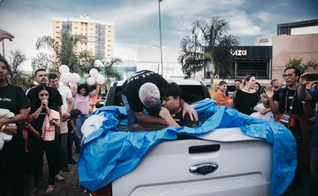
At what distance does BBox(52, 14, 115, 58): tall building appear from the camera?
304 ft

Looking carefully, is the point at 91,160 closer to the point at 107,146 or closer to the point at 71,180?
the point at 107,146

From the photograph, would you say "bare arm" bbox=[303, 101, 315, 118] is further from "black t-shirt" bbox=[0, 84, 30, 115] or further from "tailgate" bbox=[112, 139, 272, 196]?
"black t-shirt" bbox=[0, 84, 30, 115]

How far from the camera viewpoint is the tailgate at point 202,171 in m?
1.70

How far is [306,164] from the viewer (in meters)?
3.33

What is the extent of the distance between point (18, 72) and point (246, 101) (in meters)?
18.5

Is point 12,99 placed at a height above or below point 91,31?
below

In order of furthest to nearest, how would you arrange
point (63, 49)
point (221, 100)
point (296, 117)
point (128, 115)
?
1. point (63, 49)
2. point (221, 100)
3. point (296, 117)
4. point (128, 115)

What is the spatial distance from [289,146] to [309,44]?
3813 cm

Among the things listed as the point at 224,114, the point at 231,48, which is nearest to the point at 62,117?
the point at 224,114

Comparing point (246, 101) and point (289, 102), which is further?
point (246, 101)

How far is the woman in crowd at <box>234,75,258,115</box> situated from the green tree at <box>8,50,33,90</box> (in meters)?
16.0

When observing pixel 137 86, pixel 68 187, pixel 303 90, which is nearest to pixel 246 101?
pixel 303 90

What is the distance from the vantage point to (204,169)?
5.87 ft

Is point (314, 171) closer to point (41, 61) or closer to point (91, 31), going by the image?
point (41, 61)
